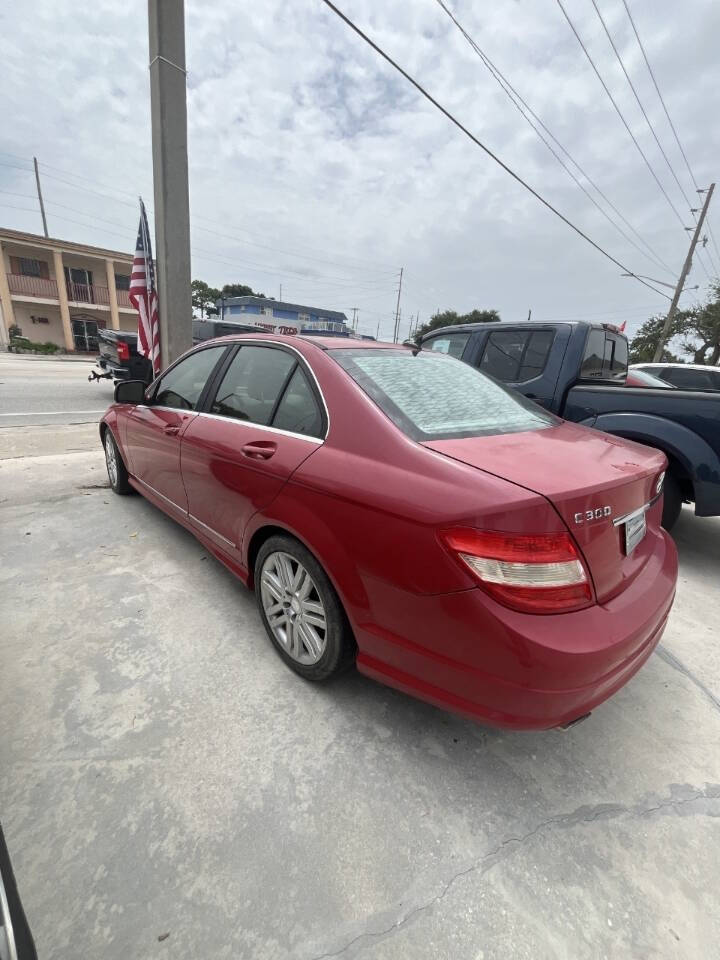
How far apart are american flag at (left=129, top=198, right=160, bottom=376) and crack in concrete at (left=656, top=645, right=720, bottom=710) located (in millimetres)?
5926

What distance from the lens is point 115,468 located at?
4066 millimetres

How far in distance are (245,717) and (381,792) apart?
2.04 ft

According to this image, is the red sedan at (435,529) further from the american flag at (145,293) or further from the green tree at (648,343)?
the green tree at (648,343)

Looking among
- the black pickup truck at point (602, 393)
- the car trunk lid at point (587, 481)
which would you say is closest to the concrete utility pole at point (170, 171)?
the black pickup truck at point (602, 393)

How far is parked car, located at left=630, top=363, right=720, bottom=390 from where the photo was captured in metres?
8.75

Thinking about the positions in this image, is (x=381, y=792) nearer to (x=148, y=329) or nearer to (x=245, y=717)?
(x=245, y=717)

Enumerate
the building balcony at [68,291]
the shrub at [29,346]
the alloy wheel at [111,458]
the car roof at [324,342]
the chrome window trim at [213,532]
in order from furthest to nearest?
the building balcony at [68,291] → the shrub at [29,346] → the alloy wheel at [111,458] → the chrome window trim at [213,532] → the car roof at [324,342]

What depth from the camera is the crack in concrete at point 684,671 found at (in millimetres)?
2162

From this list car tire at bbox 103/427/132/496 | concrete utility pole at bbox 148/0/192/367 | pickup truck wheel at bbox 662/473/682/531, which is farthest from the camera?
concrete utility pole at bbox 148/0/192/367

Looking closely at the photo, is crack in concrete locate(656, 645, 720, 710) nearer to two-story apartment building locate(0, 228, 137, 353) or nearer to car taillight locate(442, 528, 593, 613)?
car taillight locate(442, 528, 593, 613)

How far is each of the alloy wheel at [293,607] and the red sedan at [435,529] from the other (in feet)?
0.03

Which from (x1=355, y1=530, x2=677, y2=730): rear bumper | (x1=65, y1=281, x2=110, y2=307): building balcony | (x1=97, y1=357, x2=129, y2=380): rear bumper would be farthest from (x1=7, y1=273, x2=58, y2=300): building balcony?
(x1=355, y1=530, x2=677, y2=730): rear bumper

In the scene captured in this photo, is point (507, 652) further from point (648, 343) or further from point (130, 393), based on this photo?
point (648, 343)

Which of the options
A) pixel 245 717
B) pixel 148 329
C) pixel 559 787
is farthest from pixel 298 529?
pixel 148 329
